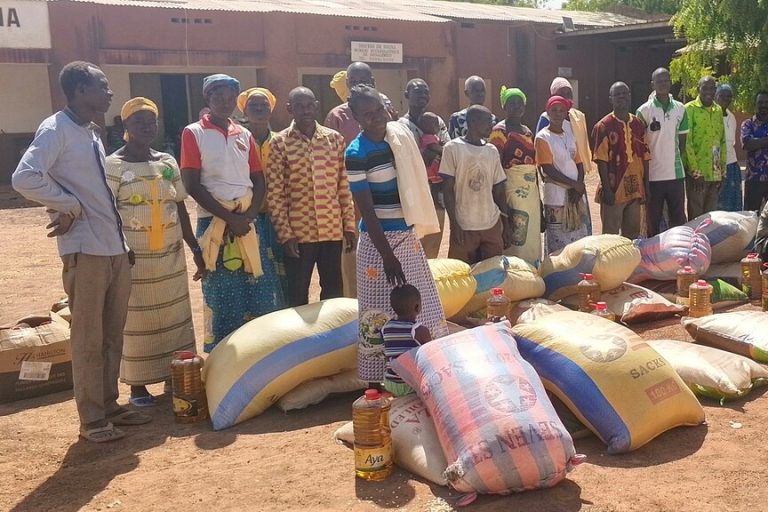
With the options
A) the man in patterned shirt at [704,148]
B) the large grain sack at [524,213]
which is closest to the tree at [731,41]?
the man in patterned shirt at [704,148]

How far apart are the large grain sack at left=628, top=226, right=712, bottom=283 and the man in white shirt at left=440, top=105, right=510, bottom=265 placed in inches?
51.4

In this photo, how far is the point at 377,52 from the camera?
58.6ft

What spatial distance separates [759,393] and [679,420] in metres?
0.82

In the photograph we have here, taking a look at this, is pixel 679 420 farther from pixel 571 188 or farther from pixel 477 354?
pixel 571 188

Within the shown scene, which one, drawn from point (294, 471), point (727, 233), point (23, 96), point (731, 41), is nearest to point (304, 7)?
point (23, 96)

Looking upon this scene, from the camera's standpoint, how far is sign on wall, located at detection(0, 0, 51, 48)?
13.8 m

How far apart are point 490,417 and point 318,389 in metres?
1.50

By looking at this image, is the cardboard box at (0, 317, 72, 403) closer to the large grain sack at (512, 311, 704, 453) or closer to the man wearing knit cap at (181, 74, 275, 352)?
the man wearing knit cap at (181, 74, 275, 352)

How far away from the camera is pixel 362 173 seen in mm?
3916

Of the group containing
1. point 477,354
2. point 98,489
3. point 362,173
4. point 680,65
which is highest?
point 680,65

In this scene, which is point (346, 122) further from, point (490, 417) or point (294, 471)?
point (490, 417)

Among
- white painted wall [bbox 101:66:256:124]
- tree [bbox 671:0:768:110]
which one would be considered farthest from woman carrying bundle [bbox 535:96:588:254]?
white painted wall [bbox 101:66:256:124]

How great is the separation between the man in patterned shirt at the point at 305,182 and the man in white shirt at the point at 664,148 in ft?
10.7

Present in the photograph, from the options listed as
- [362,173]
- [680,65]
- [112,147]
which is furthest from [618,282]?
[112,147]
